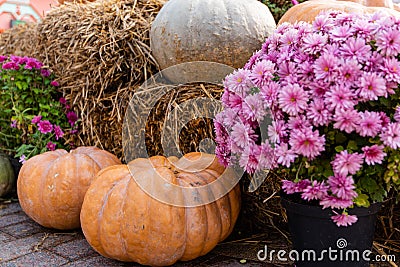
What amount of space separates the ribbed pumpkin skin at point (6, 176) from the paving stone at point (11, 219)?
15.0 inches

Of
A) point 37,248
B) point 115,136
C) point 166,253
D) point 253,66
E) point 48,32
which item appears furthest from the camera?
point 48,32

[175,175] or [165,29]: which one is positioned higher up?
[165,29]

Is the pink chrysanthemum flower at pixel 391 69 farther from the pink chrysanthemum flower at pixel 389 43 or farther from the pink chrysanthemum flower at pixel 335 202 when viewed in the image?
the pink chrysanthemum flower at pixel 335 202

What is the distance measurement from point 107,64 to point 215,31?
740 millimetres

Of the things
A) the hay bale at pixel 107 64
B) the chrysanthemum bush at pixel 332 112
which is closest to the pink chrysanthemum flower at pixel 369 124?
the chrysanthemum bush at pixel 332 112

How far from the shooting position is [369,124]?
137cm

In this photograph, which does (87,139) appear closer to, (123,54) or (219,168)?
(123,54)

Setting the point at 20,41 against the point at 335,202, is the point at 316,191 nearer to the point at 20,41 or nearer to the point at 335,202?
the point at 335,202

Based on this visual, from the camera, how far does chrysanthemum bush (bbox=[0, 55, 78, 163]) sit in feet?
9.45

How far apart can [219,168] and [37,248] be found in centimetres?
97

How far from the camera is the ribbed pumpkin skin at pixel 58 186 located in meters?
2.27

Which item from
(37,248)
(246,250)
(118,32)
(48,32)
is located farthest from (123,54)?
(246,250)

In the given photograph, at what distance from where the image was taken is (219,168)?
2.10 m

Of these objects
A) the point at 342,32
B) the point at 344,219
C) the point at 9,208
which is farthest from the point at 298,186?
the point at 9,208
